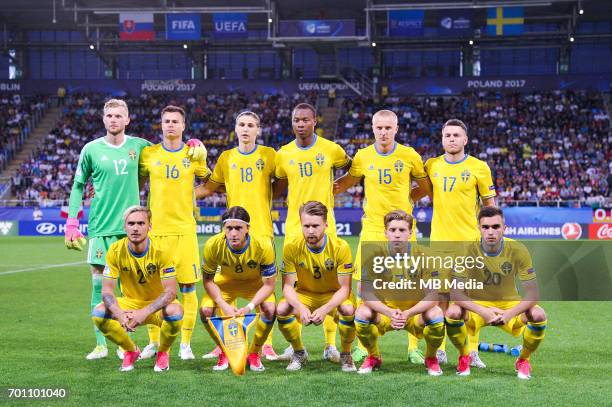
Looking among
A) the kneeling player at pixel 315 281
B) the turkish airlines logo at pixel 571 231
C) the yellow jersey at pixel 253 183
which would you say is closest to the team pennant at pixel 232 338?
the kneeling player at pixel 315 281

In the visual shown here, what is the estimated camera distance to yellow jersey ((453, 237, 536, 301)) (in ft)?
20.9

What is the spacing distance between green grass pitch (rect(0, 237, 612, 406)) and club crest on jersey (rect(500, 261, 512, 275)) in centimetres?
87

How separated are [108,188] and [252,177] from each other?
1382mm

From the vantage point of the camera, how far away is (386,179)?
7.26 metres

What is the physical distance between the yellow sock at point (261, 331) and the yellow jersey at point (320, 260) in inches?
18.3

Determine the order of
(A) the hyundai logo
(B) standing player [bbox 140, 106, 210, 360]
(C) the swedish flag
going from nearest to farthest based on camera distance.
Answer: (B) standing player [bbox 140, 106, 210, 360], (A) the hyundai logo, (C) the swedish flag

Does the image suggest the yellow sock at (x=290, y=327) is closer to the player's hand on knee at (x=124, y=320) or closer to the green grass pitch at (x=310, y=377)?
the green grass pitch at (x=310, y=377)

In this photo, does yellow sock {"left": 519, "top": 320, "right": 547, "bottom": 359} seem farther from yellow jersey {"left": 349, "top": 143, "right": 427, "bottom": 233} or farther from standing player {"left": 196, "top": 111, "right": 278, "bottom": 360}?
standing player {"left": 196, "top": 111, "right": 278, "bottom": 360}

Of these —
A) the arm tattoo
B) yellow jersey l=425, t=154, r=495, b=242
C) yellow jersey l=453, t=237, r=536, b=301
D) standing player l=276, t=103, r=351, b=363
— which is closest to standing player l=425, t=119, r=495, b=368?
yellow jersey l=425, t=154, r=495, b=242

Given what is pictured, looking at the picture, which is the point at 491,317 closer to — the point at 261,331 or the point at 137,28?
the point at 261,331

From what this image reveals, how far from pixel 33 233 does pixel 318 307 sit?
78.3ft

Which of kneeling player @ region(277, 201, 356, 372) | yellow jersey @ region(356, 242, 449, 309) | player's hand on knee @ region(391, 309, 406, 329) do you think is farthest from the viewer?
yellow jersey @ region(356, 242, 449, 309)

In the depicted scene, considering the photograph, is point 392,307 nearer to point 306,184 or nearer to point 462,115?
point 306,184

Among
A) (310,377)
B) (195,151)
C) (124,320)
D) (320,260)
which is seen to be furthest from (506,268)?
(124,320)
